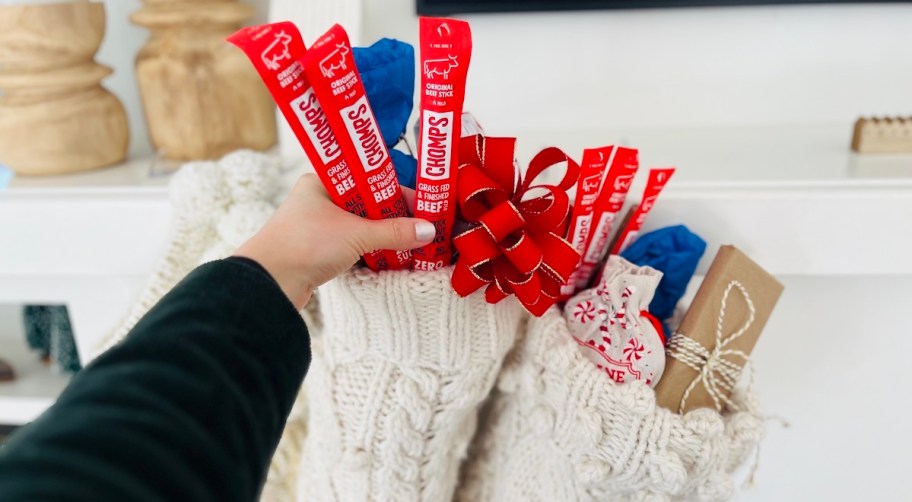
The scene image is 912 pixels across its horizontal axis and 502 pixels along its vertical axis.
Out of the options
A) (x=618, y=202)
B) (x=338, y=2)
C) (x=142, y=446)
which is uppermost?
(x=338, y=2)

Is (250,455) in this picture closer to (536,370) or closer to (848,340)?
(536,370)

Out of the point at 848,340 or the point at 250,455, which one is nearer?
the point at 250,455

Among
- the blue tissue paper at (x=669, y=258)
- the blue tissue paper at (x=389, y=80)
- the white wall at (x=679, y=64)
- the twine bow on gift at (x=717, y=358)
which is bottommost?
the twine bow on gift at (x=717, y=358)

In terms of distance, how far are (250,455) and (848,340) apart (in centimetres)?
63

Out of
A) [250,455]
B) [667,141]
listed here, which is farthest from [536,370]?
[667,141]

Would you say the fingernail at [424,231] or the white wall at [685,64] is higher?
the white wall at [685,64]

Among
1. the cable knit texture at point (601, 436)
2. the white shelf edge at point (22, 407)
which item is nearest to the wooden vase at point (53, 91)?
the white shelf edge at point (22, 407)

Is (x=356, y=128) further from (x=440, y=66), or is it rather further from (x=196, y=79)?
(x=196, y=79)

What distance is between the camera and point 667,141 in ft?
2.27

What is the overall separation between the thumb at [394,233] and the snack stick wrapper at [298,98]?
0.9 inches

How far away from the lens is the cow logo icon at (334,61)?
349 mm

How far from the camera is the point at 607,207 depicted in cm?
50

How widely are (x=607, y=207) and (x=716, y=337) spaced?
134 millimetres

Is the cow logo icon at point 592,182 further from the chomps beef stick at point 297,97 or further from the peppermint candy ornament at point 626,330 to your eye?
the chomps beef stick at point 297,97
